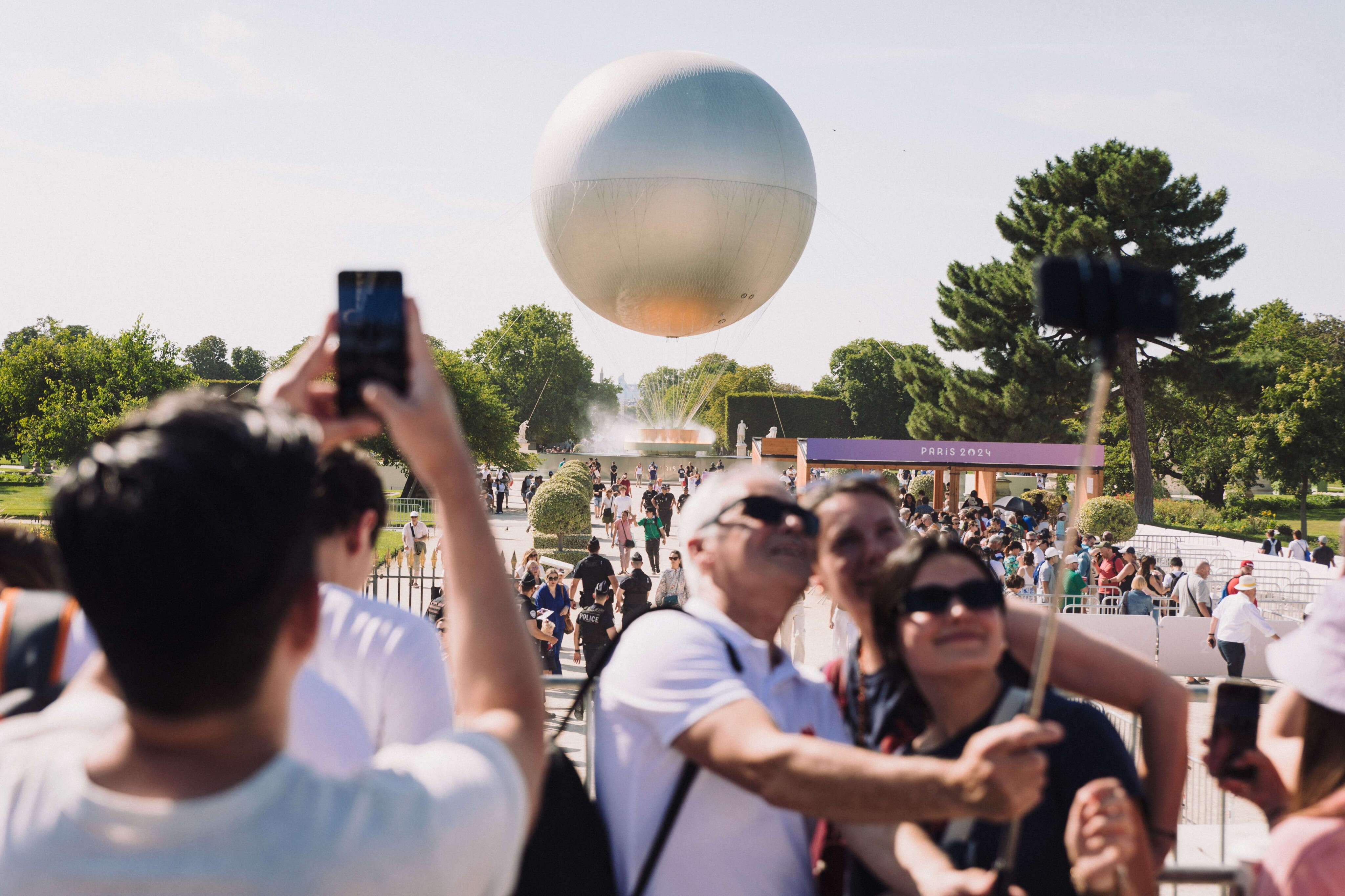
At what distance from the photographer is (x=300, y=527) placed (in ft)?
4.04

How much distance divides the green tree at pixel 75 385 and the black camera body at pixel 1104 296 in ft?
134

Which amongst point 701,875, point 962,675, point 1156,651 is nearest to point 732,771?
point 701,875

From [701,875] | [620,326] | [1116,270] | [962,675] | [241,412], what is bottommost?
[701,875]

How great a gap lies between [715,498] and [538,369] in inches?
3522

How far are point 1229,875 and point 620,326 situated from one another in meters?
37.6

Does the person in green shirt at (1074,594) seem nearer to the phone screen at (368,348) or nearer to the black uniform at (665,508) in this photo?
the black uniform at (665,508)

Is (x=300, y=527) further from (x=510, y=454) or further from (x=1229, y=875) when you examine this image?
(x=510, y=454)

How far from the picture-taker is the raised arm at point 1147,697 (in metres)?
2.20

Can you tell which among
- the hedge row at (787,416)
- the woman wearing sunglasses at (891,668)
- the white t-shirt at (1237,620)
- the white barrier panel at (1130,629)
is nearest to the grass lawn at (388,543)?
the white barrier panel at (1130,629)

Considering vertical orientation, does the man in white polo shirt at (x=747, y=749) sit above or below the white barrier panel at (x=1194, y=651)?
above

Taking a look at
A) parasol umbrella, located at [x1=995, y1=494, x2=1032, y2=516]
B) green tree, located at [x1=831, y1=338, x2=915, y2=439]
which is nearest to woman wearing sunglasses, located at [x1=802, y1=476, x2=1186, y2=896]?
parasol umbrella, located at [x1=995, y1=494, x2=1032, y2=516]

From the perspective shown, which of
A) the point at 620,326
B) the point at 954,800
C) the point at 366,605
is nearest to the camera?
the point at 954,800

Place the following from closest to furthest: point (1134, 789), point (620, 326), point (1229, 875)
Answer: point (1134, 789), point (1229, 875), point (620, 326)

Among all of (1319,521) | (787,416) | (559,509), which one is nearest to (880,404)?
(787,416)
